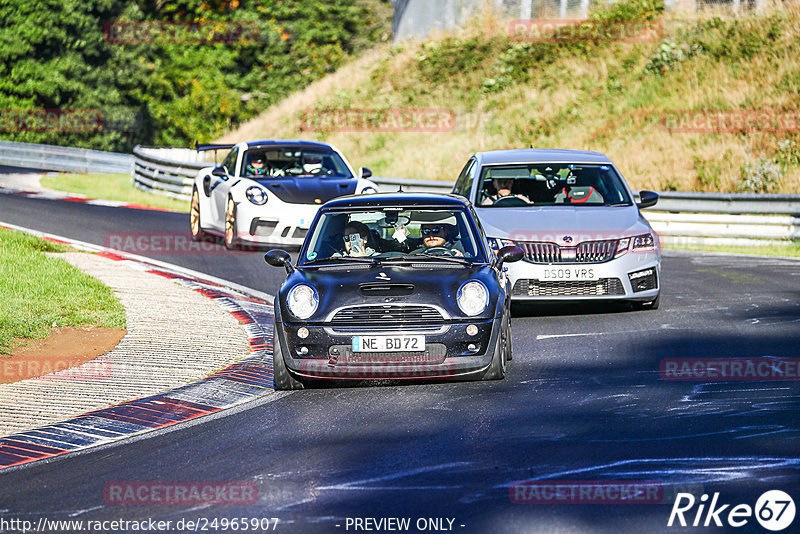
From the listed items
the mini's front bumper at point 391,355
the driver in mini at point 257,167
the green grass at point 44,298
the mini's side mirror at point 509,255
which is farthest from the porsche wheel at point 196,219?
the mini's front bumper at point 391,355

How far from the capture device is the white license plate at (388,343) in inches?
336

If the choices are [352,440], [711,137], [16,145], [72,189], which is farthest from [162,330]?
[16,145]

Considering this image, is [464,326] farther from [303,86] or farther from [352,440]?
[303,86]

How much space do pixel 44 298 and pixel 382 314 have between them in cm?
552

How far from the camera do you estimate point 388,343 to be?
28.0 ft

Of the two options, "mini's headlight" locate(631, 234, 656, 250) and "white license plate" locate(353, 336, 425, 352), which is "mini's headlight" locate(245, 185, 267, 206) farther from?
"white license plate" locate(353, 336, 425, 352)

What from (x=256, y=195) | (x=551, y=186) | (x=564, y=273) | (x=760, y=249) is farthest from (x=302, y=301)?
(x=760, y=249)

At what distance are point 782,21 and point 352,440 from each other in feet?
105

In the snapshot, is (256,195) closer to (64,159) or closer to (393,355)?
(393,355)

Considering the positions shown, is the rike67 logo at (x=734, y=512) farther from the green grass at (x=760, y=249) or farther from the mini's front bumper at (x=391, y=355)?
the green grass at (x=760, y=249)

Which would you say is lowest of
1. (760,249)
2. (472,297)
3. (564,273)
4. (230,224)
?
(760,249)

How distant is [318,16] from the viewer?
6078cm

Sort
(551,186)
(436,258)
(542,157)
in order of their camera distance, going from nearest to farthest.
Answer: (436,258)
(551,186)
(542,157)

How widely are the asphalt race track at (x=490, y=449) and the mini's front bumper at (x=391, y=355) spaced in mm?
192
